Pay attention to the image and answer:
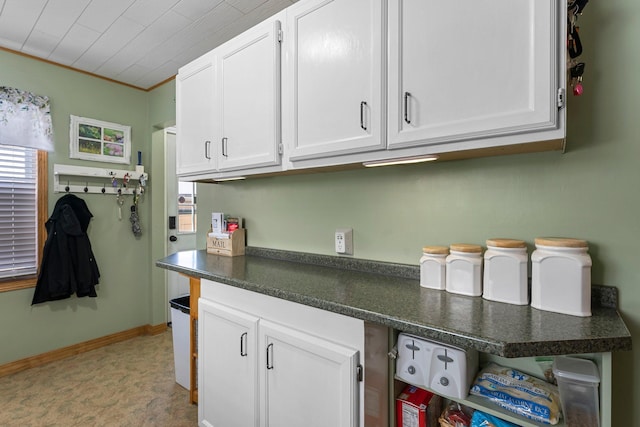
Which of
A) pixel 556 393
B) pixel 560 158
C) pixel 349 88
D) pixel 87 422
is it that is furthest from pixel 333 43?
pixel 87 422

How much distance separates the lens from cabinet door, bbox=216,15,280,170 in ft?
5.15

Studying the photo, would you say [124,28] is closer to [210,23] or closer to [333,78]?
[210,23]

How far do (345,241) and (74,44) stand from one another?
2481 millimetres

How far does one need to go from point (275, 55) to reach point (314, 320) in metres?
1.26

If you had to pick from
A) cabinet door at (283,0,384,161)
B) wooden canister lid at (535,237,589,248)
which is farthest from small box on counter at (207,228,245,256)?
wooden canister lid at (535,237,589,248)

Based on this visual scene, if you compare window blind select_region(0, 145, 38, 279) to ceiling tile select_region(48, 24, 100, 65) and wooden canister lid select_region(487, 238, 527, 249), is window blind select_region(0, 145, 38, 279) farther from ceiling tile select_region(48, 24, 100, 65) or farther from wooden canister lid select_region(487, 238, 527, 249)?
wooden canister lid select_region(487, 238, 527, 249)

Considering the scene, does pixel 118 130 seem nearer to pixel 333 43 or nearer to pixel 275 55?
pixel 275 55

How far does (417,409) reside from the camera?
111cm

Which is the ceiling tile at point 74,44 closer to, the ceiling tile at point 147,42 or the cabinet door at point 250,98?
the ceiling tile at point 147,42

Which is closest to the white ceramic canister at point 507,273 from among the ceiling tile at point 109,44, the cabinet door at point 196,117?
the cabinet door at point 196,117

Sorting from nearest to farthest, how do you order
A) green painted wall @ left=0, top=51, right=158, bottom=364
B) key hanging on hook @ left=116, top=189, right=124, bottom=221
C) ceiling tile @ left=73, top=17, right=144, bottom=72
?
1. ceiling tile @ left=73, top=17, right=144, bottom=72
2. green painted wall @ left=0, top=51, right=158, bottom=364
3. key hanging on hook @ left=116, top=189, right=124, bottom=221

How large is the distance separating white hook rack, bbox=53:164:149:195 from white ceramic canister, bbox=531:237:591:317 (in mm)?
3288

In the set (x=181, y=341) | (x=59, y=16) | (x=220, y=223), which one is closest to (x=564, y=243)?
(x=220, y=223)

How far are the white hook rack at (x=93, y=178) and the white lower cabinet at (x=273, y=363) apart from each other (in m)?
1.93
